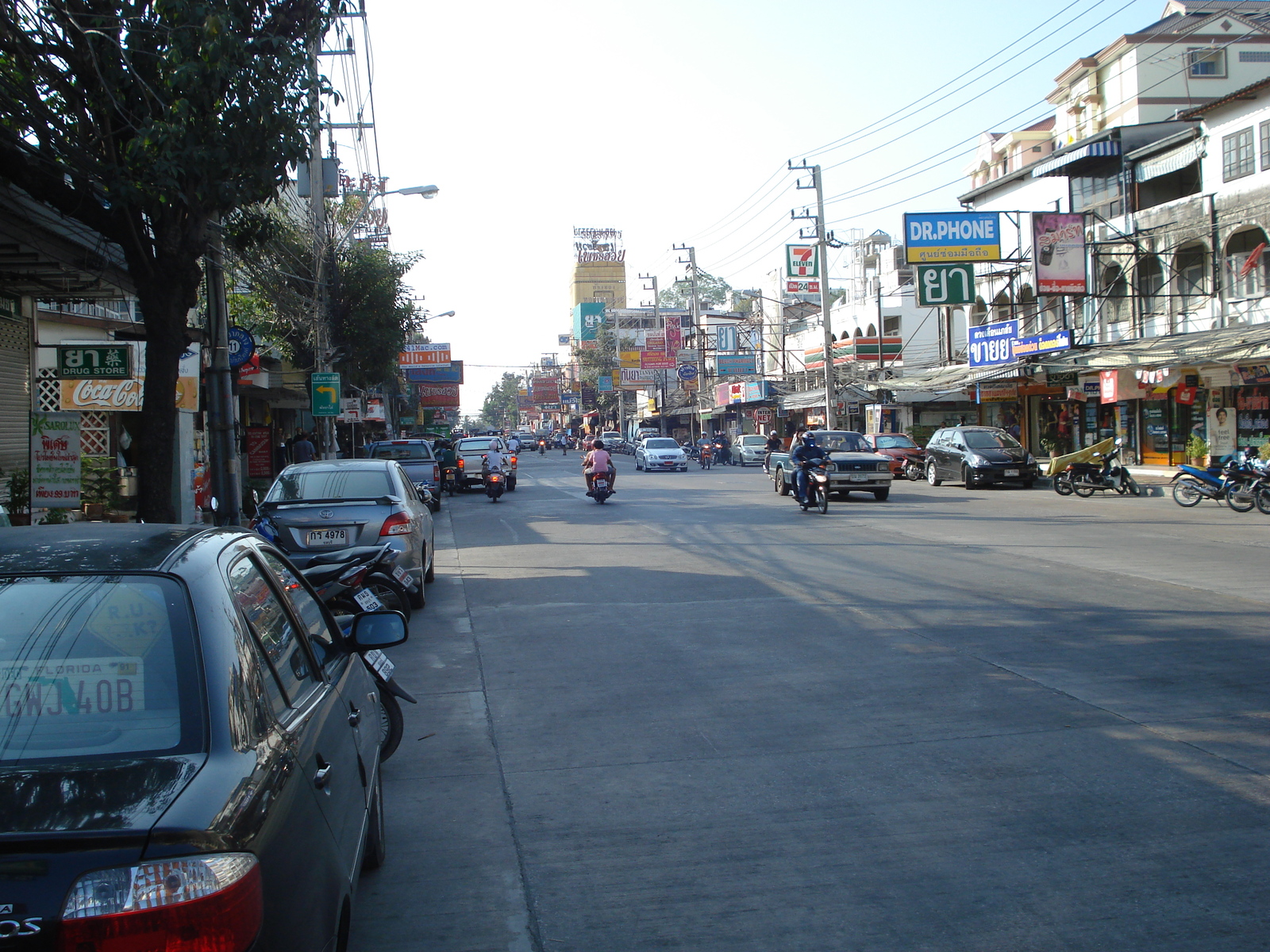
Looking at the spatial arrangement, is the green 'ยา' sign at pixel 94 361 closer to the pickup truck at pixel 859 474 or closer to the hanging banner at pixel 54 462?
the hanging banner at pixel 54 462

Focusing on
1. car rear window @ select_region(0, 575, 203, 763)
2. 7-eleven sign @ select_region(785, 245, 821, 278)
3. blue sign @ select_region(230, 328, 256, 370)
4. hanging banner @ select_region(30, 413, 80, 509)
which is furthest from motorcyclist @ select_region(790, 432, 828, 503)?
7-eleven sign @ select_region(785, 245, 821, 278)

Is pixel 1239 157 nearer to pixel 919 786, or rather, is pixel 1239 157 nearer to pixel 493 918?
pixel 919 786

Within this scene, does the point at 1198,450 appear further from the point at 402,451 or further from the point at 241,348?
the point at 241,348

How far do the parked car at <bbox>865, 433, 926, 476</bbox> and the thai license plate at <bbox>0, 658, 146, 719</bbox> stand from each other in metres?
32.5

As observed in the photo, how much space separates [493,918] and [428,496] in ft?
59.9

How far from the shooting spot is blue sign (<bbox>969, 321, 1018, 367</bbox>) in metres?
31.6

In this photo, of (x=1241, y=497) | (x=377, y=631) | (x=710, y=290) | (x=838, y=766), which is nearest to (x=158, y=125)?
(x=377, y=631)

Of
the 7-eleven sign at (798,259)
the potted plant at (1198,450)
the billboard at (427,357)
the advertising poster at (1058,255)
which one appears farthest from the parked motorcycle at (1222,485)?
the billboard at (427,357)

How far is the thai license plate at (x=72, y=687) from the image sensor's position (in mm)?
2314

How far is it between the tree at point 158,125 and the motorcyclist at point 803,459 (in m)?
13.6

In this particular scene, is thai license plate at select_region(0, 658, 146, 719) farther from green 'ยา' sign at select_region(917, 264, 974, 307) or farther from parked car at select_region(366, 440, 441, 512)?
green 'ยา' sign at select_region(917, 264, 974, 307)

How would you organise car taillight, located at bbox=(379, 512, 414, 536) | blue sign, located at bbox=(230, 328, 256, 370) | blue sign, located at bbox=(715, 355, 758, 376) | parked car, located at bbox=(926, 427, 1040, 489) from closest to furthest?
→ car taillight, located at bbox=(379, 512, 414, 536), blue sign, located at bbox=(230, 328, 256, 370), parked car, located at bbox=(926, 427, 1040, 489), blue sign, located at bbox=(715, 355, 758, 376)

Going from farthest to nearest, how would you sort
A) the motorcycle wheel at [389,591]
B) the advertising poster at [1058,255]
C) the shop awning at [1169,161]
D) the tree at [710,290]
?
the tree at [710,290] < the advertising poster at [1058,255] < the shop awning at [1169,161] < the motorcycle wheel at [389,591]

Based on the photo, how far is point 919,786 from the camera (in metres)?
5.00
